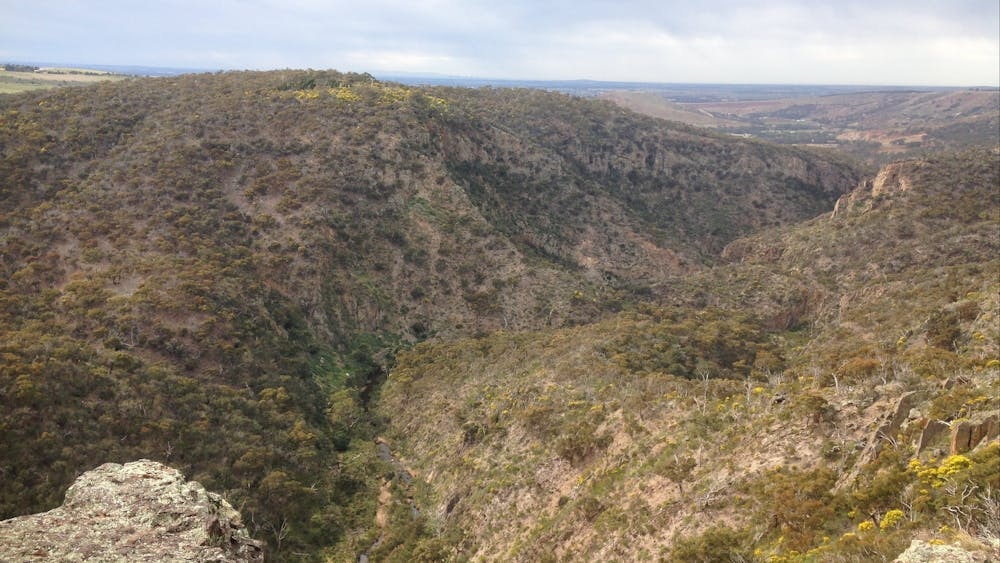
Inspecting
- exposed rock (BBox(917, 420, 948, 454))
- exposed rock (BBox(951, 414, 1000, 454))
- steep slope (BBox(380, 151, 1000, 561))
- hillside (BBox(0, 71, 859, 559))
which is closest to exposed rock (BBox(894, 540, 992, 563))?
steep slope (BBox(380, 151, 1000, 561))

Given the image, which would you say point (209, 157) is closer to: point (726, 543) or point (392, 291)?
point (392, 291)

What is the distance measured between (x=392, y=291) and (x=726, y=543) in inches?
2023

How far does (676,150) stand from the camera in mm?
122625

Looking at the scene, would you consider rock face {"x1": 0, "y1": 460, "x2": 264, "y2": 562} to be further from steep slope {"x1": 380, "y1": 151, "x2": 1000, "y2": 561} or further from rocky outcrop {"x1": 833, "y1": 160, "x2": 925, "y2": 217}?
rocky outcrop {"x1": 833, "y1": 160, "x2": 925, "y2": 217}

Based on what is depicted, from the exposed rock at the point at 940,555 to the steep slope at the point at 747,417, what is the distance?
0.99 feet

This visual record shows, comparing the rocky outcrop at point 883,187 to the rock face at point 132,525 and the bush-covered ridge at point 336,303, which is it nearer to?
the bush-covered ridge at point 336,303

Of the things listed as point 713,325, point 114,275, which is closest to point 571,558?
point 713,325

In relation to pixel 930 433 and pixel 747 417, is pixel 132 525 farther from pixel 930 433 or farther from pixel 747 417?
pixel 747 417

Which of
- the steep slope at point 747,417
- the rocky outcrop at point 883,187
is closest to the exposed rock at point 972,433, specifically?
the steep slope at point 747,417

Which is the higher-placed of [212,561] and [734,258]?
[212,561]

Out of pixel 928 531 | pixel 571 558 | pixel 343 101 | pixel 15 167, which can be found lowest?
pixel 571 558

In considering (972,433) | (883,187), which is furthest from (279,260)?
(883,187)

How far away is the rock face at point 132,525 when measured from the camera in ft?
42.0

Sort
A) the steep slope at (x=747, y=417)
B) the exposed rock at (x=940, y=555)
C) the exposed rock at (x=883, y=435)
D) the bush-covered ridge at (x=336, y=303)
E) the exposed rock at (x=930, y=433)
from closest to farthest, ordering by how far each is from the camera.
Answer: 1. the exposed rock at (x=940, y=555)
2. the steep slope at (x=747, y=417)
3. the exposed rock at (x=930, y=433)
4. the exposed rock at (x=883, y=435)
5. the bush-covered ridge at (x=336, y=303)
